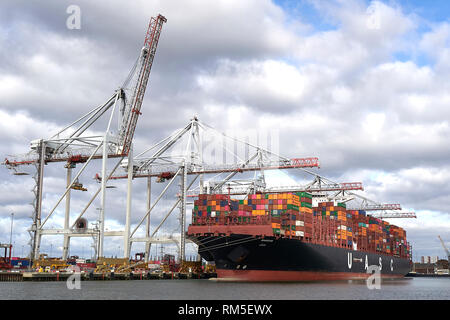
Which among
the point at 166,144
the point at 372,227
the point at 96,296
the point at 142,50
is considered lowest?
the point at 96,296

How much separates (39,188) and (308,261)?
40.0m

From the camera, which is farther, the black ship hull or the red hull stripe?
the red hull stripe

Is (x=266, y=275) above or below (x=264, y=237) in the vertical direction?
below

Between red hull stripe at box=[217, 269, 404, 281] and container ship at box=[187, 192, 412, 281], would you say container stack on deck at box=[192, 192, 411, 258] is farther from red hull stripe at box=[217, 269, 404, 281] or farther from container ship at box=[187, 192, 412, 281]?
red hull stripe at box=[217, 269, 404, 281]

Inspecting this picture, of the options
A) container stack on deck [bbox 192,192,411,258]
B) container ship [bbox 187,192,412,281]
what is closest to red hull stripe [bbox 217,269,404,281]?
container ship [bbox 187,192,412,281]

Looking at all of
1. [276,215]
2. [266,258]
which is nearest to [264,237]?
[266,258]

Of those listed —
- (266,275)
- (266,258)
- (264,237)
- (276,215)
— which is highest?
(276,215)

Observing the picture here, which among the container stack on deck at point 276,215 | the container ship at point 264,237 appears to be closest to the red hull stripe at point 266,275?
the container ship at point 264,237

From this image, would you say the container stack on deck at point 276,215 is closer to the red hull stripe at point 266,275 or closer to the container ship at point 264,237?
the container ship at point 264,237

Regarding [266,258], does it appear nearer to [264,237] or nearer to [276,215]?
[264,237]
